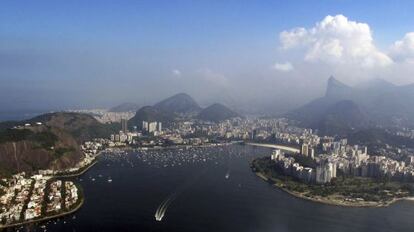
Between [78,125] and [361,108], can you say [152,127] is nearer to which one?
[78,125]

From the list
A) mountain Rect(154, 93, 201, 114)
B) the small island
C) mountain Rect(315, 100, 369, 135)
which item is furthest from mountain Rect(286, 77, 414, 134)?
the small island

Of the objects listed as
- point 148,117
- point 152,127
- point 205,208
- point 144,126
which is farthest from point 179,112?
point 205,208

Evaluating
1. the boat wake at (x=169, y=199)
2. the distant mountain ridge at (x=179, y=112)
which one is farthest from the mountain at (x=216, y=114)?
the boat wake at (x=169, y=199)

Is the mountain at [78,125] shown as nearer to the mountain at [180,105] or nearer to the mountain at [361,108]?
the mountain at [361,108]

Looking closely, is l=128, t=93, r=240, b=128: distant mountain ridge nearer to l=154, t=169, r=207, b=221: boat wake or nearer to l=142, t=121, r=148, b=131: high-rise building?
l=142, t=121, r=148, b=131: high-rise building

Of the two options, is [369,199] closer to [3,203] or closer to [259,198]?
[259,198]
